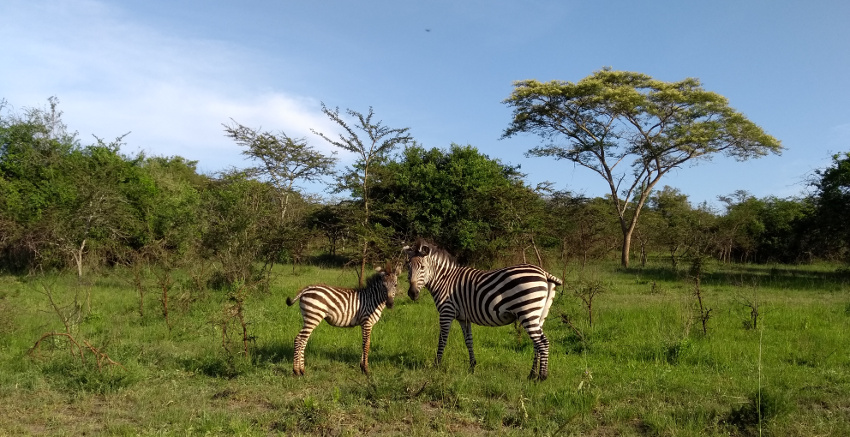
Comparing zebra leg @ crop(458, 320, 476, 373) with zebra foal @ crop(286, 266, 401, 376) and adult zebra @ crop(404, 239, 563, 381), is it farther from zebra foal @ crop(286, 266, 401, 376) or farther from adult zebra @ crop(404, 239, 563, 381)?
zebra foal @ crop(286, 266, 401, 376)

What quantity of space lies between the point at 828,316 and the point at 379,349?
9.68m

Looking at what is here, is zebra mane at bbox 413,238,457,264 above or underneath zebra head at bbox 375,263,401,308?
above

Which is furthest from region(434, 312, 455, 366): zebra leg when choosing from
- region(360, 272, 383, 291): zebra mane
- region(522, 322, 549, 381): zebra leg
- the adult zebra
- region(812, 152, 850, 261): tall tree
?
region(812, 152, 850, 261): tall tree

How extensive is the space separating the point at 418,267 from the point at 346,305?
1211 mm

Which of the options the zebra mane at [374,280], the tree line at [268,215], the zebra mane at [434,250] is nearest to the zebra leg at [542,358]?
the zebra mane at [434,250]

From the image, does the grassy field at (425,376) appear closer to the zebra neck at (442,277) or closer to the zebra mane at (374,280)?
the zebra neck at (442,277)

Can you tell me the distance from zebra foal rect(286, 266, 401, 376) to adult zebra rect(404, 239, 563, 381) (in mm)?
417

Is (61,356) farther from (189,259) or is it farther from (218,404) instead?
(189,259)

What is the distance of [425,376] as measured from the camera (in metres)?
6.83

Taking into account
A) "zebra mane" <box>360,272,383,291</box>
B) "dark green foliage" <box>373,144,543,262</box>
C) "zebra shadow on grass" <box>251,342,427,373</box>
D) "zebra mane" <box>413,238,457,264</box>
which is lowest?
"zebra shadow on grass" <box>251,342,427,373</box>

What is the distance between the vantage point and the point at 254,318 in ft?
35.8

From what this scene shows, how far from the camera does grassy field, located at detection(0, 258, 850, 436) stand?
5246 millimetres

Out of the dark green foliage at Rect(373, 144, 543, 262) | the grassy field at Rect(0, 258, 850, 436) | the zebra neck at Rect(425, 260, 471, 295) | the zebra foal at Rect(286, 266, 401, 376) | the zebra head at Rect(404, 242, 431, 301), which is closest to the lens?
the grassy field at Rect(0, 258, 850, 436)

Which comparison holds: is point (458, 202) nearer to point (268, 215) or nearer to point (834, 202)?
point (268, 215)
